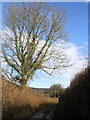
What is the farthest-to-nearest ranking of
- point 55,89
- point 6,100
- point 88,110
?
point 55,89 → point 6,100 → point 88,110

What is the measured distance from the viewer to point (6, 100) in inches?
285

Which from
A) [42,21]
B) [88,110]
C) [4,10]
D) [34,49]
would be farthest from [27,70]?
[88,110]

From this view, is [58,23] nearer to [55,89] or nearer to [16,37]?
[16,37]

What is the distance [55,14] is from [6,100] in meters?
12.3

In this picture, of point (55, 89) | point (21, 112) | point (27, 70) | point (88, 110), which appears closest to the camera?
point (88, 110)

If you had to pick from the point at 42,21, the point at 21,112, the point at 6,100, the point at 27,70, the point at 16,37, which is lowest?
the point at 21,112

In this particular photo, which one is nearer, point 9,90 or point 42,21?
point 9,90

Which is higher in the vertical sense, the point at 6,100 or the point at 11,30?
the point at 11,30

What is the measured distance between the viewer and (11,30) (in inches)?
634

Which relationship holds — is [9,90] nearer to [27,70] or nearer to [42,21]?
[27,70]

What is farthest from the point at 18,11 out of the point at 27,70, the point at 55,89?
the point at 55,89

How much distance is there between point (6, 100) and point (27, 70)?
8.31 m

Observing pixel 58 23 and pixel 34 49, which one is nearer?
pixel 34 49

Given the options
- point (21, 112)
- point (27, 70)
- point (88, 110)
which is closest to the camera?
point (88, 110)
